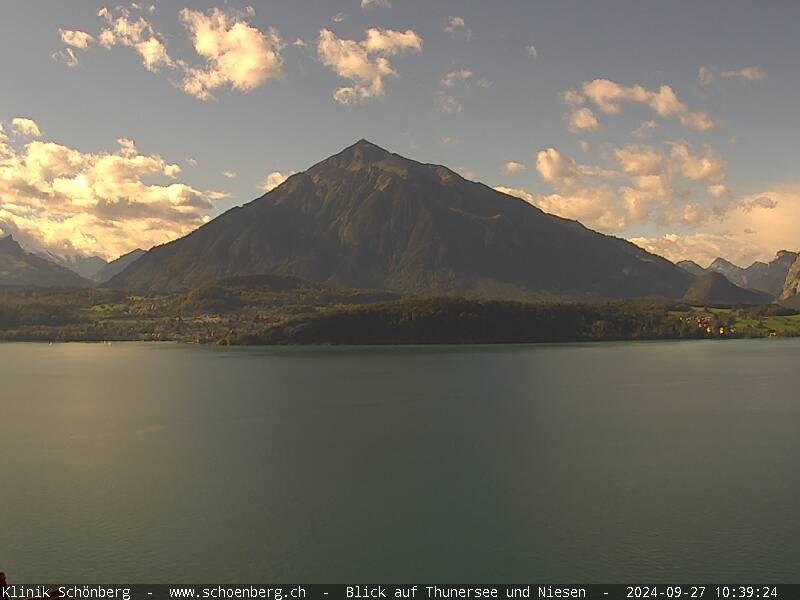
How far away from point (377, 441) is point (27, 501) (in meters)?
32.6

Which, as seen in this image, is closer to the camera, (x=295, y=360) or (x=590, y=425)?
(x=590, y=425)

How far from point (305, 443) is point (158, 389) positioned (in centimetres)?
6153

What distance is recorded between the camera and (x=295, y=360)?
180125 millimetres

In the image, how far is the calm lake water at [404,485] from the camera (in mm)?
35656

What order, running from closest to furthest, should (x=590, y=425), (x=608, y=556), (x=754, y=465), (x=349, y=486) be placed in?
(x=608, y=556) < (x=349, y=486) < (x=754, y=465) < (x=590, y=425)

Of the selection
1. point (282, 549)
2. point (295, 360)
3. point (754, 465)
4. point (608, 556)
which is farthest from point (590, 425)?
point (295, 360)

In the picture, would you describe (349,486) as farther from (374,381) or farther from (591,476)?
(374,381)

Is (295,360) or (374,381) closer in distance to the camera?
(374,381)

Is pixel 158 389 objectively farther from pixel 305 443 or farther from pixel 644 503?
pixel 644 503

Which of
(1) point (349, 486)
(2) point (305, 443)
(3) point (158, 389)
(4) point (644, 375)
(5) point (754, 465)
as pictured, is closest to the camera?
(1) point (349, 486)

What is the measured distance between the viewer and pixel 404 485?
51.0 meters

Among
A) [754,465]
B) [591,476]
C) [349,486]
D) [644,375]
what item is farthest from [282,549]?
[644,375]

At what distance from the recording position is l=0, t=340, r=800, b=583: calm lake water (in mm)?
35656

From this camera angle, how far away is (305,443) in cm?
6819
